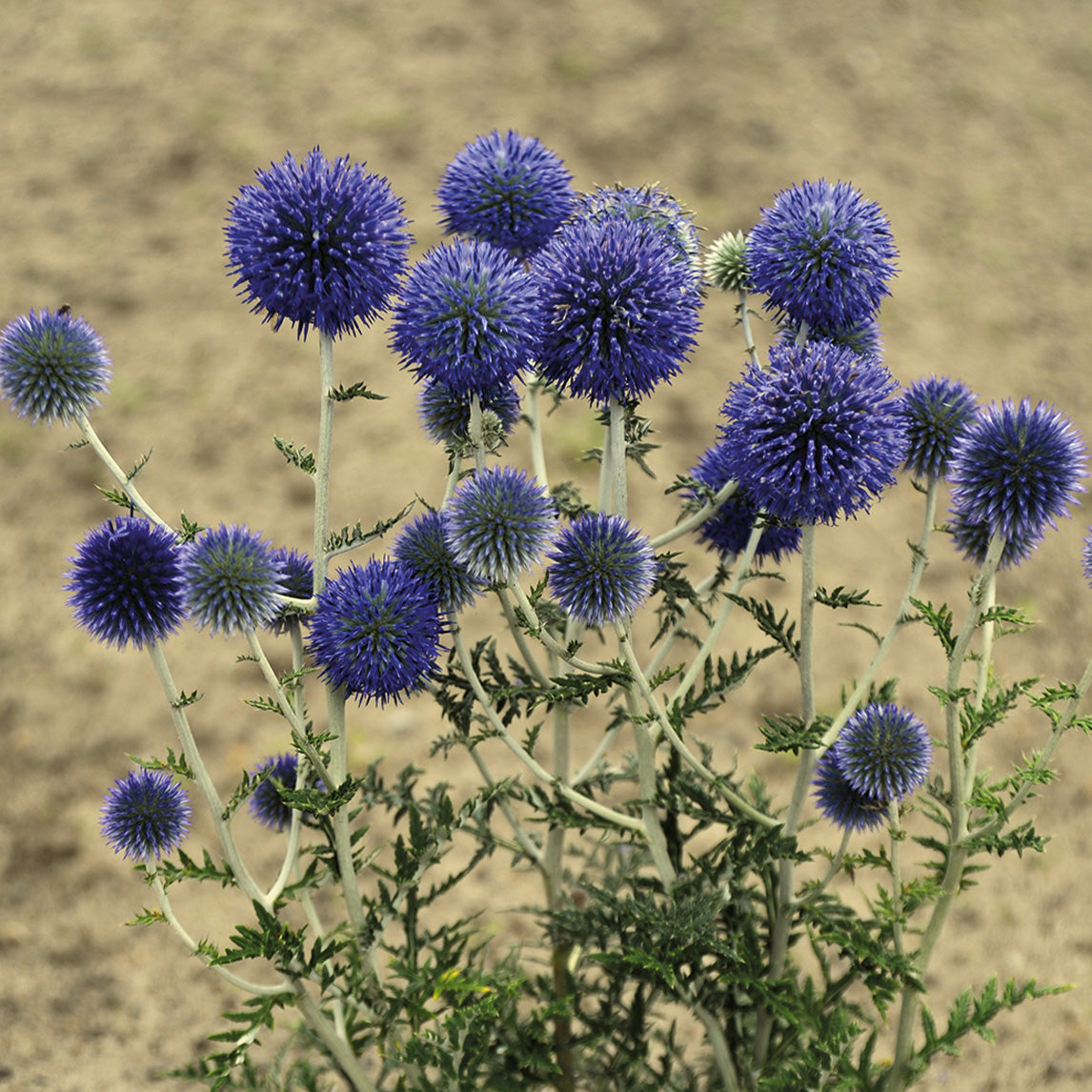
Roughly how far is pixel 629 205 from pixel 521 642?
114 centimetres

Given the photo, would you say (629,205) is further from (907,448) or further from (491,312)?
(907,448)

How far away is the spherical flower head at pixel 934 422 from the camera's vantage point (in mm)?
2955

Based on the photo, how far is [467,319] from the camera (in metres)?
2.47

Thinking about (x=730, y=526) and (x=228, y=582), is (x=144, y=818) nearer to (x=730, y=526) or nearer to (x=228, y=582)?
(x=228, y=582)

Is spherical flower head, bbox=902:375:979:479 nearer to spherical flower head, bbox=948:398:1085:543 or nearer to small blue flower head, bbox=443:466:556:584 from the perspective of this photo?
spherical flower head, bbox=948:398:1085:543

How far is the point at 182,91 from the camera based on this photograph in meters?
10.1

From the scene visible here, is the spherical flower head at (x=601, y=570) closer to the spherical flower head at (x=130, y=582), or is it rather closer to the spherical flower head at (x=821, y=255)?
the spherical flower head at (x=821, y=255)

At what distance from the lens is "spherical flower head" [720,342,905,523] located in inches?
99.0

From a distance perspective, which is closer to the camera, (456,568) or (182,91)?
(456,568)

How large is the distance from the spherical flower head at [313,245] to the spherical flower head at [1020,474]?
1433 millimetres

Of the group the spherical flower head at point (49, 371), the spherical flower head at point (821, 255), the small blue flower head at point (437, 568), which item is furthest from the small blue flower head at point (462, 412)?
the spherical flower head at point (49, 371)

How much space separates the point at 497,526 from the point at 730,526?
34.4 inches

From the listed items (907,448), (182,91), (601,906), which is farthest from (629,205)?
(182,91)

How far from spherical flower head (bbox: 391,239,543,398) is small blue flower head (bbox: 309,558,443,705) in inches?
19.0
